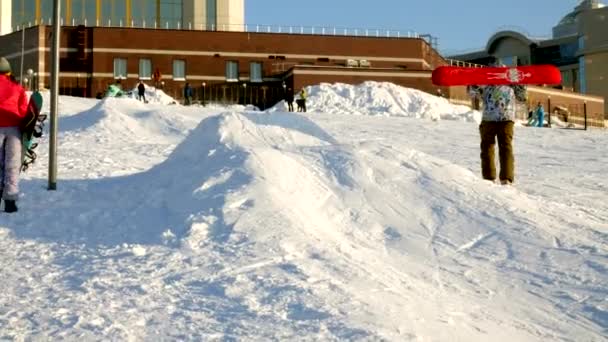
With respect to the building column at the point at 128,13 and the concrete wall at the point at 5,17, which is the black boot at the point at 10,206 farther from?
the concrete wall at the point at 5,17

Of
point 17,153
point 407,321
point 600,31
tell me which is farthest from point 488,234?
Answer: point 600,31

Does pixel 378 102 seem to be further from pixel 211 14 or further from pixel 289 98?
pixel 211 14

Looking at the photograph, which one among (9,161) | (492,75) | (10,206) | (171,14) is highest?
(171,14)

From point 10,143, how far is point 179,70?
3927 centimetres

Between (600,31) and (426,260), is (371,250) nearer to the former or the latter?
(426,260)

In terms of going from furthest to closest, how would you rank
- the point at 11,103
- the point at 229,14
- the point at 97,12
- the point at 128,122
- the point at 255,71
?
the point at 229,14, the point at 97,12, the point at 255,71, the point at 128,122, the point at 11,103

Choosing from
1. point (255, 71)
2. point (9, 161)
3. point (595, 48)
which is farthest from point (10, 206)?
point (595, 48)

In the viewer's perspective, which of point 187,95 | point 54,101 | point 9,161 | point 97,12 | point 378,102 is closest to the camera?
point 9,161

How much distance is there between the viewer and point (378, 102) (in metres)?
40.0

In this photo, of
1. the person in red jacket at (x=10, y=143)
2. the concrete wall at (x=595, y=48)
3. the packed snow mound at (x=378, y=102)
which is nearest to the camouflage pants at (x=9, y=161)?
the person in red jacket at (x=10, y=143)

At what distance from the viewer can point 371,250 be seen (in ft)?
20.6

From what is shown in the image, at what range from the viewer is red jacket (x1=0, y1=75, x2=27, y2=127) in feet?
24.6

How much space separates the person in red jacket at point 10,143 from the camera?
740 centimetres

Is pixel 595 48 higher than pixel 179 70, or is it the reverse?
pixel 595 48
